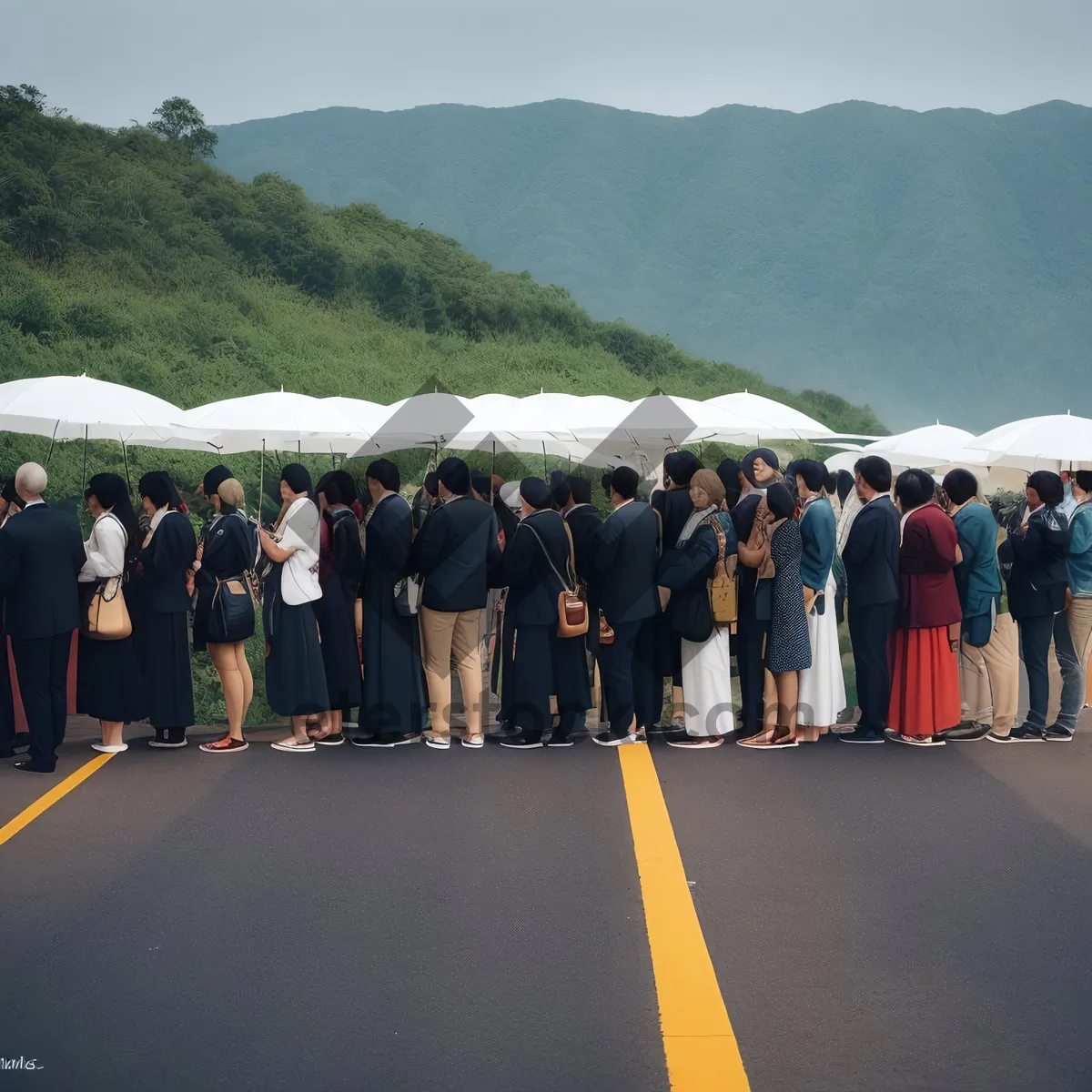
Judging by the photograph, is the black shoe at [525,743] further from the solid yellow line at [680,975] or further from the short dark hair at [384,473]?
the short dark hair at [384,473]

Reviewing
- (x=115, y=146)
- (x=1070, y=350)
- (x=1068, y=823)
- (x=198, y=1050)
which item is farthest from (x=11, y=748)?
(x=1070, y=350)

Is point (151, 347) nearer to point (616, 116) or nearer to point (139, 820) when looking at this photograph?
point (139, 820)

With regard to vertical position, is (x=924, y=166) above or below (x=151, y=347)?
above

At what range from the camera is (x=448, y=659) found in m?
9.12

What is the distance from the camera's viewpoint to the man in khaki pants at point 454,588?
8.89 m

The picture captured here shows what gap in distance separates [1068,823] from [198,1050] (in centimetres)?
488

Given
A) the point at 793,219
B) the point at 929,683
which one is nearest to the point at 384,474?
the point at 929,683

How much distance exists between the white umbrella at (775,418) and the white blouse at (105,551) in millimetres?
6287

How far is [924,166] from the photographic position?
114062 mm

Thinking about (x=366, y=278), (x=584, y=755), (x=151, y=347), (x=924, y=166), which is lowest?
(x=584, y=755)

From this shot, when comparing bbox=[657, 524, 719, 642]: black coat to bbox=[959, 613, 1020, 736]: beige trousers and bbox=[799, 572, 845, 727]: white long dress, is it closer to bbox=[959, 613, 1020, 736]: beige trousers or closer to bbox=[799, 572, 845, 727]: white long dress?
bbox=[799, 572, 845, 727]: white long dress

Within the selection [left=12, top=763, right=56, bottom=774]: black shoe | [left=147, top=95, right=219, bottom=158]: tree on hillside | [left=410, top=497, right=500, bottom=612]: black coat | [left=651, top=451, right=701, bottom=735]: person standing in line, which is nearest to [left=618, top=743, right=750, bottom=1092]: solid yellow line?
[left=651, top=451, right=701, bottom=735]: person standing in line

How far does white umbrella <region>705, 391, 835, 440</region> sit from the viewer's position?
41.6 feet

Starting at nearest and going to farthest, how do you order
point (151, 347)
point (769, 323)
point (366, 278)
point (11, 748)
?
point (11, 748)
point (151, 347)
point (366, 278)
point (769, 323)
